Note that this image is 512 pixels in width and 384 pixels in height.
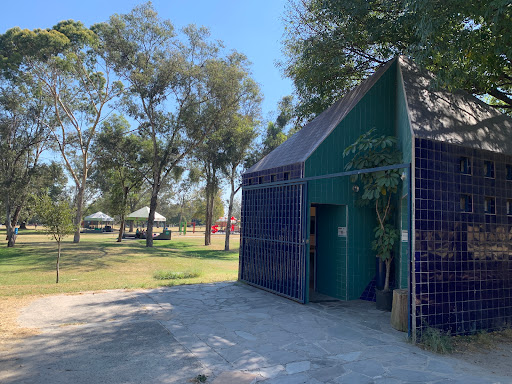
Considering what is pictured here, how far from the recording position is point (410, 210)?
602 centimetres

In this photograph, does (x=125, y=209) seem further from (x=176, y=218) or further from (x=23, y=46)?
(x=176, y=218)

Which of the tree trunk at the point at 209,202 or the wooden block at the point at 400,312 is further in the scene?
the tree trunk at the point at 209,202

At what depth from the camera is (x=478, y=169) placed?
265 inches

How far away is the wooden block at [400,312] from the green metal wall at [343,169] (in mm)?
2229

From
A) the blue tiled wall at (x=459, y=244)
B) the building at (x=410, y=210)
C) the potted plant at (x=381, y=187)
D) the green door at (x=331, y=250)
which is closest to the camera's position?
the blue tiled wall at (x=459, y=244)

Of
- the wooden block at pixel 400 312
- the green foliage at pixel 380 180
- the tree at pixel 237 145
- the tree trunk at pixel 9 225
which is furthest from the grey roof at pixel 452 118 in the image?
the tree trunk at pixel 9 225

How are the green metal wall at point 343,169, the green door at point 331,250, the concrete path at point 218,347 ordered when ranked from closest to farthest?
1. the concrete path at point 218,347
2. the green metal wall at point 343,169
3. the green door at point 331,250

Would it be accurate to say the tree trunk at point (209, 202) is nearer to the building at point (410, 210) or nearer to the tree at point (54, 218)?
the tree at point (54, 218)

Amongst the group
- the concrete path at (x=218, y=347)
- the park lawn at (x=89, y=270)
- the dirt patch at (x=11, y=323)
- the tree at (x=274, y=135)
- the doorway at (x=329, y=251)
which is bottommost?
the park lawn at (x=89, y=270)

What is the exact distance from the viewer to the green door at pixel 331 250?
29.7ft

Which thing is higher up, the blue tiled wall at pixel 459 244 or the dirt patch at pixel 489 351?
the blue tiled wall at pixel 459 244

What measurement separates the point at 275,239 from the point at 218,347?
14.8 ft

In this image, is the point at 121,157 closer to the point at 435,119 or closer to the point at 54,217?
the point at 54,217

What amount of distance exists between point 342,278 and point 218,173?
76.4 ft
